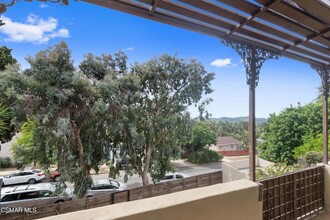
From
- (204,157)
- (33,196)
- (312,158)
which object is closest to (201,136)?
(204,157)

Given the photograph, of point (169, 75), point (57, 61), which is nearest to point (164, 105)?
point (169, 75)

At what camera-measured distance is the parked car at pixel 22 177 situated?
11.4 metres

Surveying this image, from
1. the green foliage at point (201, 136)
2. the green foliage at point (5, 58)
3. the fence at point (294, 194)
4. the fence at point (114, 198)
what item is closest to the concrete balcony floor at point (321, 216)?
the fence at point (294, 194)

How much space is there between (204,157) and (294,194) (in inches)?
641

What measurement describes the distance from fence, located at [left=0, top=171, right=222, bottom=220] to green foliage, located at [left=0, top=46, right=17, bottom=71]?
5.72 meters

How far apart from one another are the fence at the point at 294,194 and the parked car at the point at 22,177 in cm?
1136

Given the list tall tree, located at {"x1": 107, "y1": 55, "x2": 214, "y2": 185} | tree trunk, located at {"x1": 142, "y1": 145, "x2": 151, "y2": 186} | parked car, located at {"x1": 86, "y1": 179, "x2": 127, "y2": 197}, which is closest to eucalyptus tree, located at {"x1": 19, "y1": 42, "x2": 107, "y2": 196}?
parked car, located at {"x1": 86, "y1": 179, "x2": 127, "y2": 197}

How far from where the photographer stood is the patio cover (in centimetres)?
174

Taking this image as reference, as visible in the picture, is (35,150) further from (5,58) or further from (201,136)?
(201,136)

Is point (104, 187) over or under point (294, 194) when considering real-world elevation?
under

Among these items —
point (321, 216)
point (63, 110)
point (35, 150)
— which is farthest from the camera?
point (35, 150)

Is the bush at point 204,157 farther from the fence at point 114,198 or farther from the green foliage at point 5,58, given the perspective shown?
the green foliage at point 5,58

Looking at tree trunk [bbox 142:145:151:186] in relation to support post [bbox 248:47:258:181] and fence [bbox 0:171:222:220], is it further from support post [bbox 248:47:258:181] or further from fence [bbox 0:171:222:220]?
support post [bbox 248:47:258:181]

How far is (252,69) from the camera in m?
2.49
